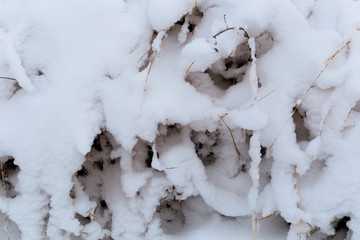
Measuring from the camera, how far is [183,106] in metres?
1.16

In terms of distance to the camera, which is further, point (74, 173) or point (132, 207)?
point (132, 207)

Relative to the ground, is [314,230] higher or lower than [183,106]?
lower

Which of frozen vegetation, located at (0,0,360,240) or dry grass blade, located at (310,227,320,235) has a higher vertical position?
frozen vegetation, located at (0,0,360,240)

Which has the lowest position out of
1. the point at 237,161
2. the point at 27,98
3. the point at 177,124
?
the point at 237,161

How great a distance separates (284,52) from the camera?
1.15m

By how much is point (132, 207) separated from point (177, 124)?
1.23 feet

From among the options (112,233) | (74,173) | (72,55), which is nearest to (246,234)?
(112,233)

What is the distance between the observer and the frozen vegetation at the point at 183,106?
1114 mm

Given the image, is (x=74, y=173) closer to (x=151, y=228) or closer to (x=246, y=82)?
(x=151, y=228)

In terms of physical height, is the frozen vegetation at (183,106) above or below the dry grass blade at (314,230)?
above

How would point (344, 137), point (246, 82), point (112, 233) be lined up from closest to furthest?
point (344, 137), point (246, 82), point (112, 233)

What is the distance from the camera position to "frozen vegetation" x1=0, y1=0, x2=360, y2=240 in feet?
3.66

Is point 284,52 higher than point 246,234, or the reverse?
point 284,52

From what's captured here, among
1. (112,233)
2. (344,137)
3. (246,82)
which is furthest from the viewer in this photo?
(112,233)
